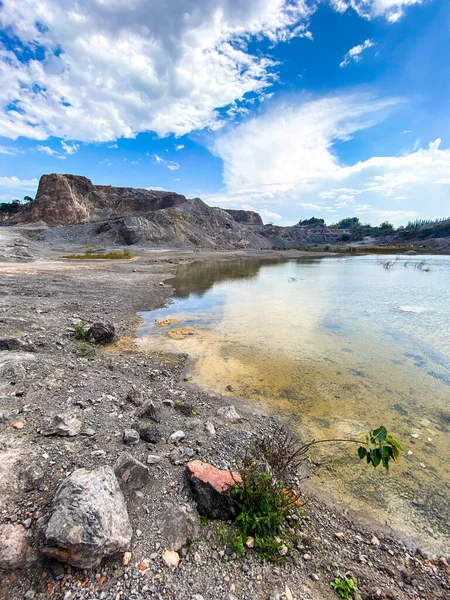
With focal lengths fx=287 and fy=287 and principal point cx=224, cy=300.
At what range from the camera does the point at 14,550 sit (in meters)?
2.61

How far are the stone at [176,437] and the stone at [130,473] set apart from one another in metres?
0.92

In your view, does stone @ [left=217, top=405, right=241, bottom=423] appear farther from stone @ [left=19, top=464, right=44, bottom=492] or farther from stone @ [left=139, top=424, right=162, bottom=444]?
stone @ [left=19, top=464, right=44, bottom=492]

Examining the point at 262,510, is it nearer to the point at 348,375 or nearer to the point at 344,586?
the point at 344,586

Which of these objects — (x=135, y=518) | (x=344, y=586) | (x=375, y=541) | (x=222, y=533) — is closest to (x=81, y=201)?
(x=135, y=518)

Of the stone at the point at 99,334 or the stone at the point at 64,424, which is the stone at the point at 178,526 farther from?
the stone at the point at 99,334

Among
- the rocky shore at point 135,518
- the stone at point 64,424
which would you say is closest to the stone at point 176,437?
the rocky shore at point 135,518

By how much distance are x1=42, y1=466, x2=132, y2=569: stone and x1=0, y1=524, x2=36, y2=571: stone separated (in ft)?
0.55

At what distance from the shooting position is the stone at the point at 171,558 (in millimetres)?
2850

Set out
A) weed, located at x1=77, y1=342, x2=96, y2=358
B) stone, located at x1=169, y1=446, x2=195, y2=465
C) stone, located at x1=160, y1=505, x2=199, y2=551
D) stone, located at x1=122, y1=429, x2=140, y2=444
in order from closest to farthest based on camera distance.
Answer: stone, located at x1=160, y1=505, x2=199, y2=551 < stone, located at x1=169, y1=446, x2=195, y2=465 < stone, located at x1=122, y1=429, x2=140, y2=444 < weed, located at x1=77, y1=342, x2=96, y2=358

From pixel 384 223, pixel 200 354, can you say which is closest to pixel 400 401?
pixel 200 354

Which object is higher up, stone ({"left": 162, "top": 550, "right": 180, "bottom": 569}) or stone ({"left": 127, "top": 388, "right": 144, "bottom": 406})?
stone ({"left": 162, "top": 550, "right": 180, "bottom": 569})

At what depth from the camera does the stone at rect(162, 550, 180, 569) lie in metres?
2.85

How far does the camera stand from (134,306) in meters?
15.7

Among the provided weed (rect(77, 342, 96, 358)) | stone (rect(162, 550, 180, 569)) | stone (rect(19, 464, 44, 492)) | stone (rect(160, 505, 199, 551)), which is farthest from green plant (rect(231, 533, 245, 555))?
weed (rect(77, 342, 96, 358))
